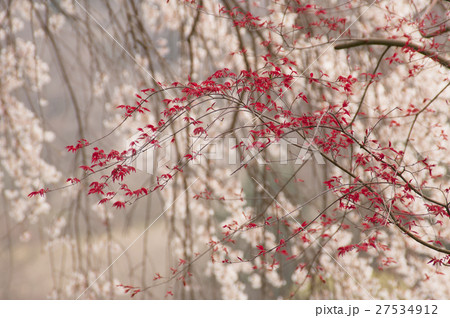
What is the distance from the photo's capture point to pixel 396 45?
2.21 metres

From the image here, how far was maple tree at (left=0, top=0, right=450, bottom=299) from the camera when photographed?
226cm

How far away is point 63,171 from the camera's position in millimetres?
2271

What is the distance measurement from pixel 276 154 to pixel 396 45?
2.56 ft

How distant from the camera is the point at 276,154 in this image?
7.61 ft

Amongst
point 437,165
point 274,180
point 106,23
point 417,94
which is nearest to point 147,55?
point 106,23

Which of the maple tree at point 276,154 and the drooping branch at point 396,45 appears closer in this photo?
the drooping branch at point 396,45

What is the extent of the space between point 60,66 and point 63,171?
1.74 feet

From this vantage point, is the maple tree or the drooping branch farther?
the maple tree

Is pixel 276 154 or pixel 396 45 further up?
pixel 396 45

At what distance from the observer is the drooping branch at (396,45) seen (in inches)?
82.5

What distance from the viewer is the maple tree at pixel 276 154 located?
7.43 feet

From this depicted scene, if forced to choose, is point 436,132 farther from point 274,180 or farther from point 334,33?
point 274,180

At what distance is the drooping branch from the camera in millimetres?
2096

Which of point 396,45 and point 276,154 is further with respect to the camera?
point 276,154
